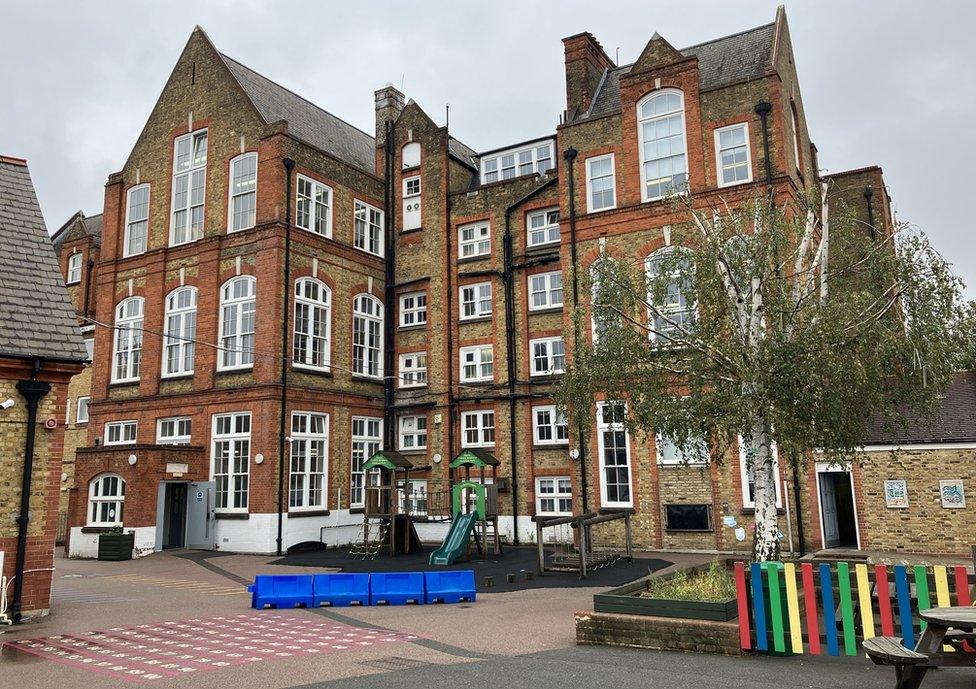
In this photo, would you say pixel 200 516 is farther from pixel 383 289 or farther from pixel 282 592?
pixel 282 592

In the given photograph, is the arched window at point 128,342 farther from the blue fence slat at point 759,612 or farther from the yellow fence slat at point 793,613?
the yellow fence slat at point 793,613

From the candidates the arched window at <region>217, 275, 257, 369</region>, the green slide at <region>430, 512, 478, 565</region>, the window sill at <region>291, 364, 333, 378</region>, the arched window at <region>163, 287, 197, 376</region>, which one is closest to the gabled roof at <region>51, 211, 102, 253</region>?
the arched window at <region>163, 287, 197, 376</region>

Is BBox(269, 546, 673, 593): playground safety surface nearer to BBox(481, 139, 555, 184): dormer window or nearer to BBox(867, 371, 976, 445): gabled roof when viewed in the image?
BBox(867, 371, 976, 445): gabled roof

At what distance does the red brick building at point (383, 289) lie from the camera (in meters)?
23.9

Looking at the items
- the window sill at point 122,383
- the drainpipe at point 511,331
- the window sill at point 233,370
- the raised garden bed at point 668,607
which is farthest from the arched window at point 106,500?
the raised garden bed at point 668,607

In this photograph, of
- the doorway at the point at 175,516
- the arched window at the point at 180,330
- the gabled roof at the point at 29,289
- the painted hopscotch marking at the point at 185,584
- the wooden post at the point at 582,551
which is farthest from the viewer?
the arched window at the point at 180,330

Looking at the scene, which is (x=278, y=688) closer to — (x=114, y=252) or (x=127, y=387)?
(x=127, y=387)

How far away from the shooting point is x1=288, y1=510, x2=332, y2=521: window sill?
82.3ft

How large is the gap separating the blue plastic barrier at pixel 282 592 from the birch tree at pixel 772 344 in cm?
600

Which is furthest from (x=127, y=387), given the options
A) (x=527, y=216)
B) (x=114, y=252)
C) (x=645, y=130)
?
(x=645, y=130)

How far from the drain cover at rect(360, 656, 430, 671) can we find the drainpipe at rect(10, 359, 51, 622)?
685 cm

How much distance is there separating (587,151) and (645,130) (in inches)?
81.3

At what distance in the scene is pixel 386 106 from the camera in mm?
33094

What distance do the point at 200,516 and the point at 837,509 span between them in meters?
20.9
